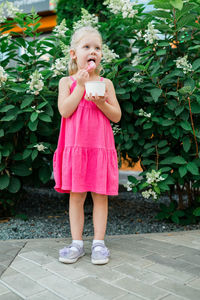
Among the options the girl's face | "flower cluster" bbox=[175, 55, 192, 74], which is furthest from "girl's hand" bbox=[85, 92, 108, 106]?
"flower cluster" bbox=[175, 55, 192, 74]

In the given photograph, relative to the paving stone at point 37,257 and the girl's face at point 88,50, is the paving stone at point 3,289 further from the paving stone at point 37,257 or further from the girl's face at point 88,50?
the girl's face at point 88,50

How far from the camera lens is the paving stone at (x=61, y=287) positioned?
1626 mm

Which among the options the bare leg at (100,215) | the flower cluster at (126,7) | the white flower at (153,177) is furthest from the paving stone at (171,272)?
the flower cluster at (126,7)

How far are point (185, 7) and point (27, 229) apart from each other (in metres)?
2.35

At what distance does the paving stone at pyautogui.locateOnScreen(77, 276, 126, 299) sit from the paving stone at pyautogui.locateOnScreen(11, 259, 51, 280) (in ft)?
0.81

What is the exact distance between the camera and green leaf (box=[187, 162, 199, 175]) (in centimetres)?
261

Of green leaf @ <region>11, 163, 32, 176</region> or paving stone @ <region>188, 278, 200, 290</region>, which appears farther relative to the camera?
green leaf @ <region>11, 163, 32, 176</region>

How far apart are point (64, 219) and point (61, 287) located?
5.49 ft

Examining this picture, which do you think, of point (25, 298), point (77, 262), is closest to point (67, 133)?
point (77, 262)

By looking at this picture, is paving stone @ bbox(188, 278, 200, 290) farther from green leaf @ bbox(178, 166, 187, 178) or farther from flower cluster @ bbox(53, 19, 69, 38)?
flower cluster @ bbox(53, 19, 69, 38)

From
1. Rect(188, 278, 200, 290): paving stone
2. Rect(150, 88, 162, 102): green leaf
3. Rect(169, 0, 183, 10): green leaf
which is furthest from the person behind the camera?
Rect(150, 88, 162, 102): green leaf

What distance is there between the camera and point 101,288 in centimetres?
168

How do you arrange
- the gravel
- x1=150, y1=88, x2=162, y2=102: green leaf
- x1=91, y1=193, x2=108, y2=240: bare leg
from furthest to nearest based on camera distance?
the gravel < x1=150, y1=88, x2=162, y2=102: green leaf < x1=91, y1=193, x2=108, y2=240: bare leg

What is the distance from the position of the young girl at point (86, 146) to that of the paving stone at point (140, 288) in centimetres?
29
